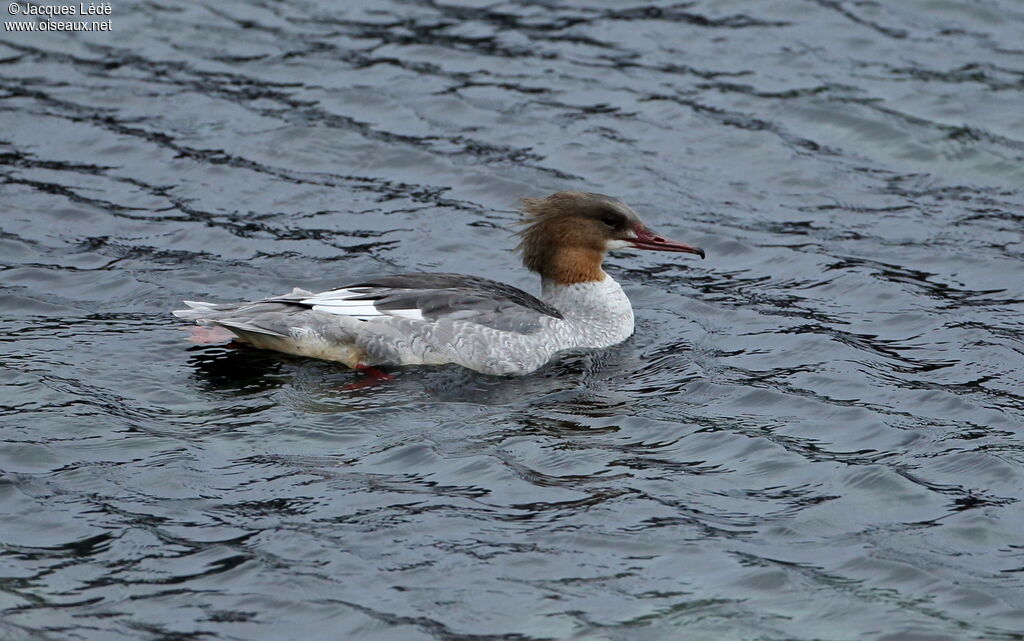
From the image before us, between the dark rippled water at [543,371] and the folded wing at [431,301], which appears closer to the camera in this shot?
the dark rippled water at [543,371]

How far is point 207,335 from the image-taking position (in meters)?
10.1

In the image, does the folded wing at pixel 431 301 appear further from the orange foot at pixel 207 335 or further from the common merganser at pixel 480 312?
the orange foot at pixel 207 335

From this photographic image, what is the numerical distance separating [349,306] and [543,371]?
140cm

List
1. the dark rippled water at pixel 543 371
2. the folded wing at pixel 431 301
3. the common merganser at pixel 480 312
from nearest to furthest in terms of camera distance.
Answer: the dark rippled water at pixel 543 371 < the common merganser at pixel 480 312 < the folded wing at pixel 431 301

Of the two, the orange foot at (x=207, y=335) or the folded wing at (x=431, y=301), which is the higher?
the folded wing at (x=431, y=301)

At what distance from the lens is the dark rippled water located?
287 inches

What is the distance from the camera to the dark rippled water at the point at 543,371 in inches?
287

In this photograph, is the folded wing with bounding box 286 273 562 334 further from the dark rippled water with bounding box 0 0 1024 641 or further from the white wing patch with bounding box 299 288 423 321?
the dark rippled water with bounding box 0 0 1024 641

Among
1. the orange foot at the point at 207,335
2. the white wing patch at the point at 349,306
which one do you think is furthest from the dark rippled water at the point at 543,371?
the white wing patch at the point at 349,306

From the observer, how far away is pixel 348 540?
300 inches

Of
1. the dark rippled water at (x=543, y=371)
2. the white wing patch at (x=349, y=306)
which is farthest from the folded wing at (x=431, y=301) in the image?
the dark rippled water at (x=543, y=371)

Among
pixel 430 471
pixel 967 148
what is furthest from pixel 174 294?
pixel 967 148

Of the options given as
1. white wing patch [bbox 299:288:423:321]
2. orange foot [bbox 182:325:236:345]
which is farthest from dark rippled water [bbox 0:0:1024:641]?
white wing patch [bbox 299:288:423:321]

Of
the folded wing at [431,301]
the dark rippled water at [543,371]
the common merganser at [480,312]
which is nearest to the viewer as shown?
the dark rippled water at [543,371]
